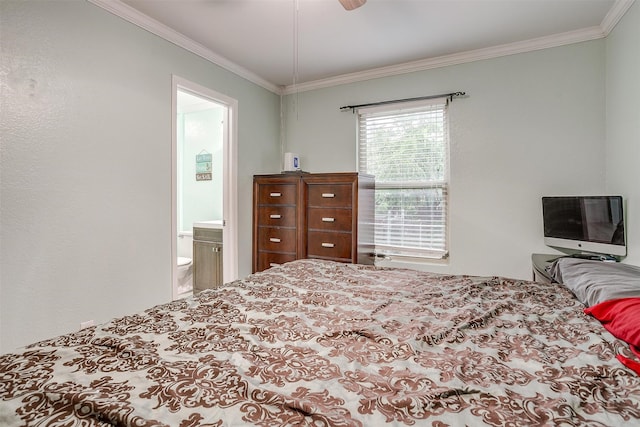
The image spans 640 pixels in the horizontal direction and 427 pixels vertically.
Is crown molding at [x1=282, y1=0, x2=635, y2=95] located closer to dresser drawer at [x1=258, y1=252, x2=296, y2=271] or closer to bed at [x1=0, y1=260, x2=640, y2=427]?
dresser drawer at [x1=258, y1=252, x2=296, y2=271]

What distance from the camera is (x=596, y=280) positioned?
56.4 inches

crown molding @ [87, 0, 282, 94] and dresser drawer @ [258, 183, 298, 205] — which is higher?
crown molding @ [87, 0, 282, 94]

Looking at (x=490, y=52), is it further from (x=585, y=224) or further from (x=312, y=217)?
(x=312, y=217)

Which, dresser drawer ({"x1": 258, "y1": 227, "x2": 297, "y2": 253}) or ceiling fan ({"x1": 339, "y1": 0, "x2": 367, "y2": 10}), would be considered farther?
dresser drawer ({"x1": 258, "y1": 227, "x2": 297, "y2": 253})

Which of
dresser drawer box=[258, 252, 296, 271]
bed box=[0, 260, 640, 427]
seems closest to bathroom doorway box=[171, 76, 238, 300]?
dresser drawer box=[258, 252, 296, 271]

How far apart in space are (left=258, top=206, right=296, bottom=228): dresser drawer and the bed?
2.13 meters

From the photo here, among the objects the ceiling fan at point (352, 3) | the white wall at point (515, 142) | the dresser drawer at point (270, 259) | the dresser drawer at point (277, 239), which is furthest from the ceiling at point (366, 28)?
the dresser drawer at point (270, 259)

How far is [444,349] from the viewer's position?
0.98 m

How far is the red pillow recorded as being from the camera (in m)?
0.91

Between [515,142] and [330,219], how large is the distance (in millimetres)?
1913

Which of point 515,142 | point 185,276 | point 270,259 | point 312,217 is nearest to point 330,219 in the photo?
point 312,217

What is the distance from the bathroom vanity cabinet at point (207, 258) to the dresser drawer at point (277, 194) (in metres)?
0.63

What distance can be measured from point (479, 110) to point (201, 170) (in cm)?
361

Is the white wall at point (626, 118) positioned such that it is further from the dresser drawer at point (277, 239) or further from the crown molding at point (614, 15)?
the dresser drawer at point (277, 239)
